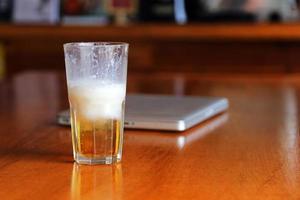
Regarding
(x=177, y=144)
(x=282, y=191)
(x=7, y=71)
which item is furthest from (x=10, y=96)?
(x=7, y=71)

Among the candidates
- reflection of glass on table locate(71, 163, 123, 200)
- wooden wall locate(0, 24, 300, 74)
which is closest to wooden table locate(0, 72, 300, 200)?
reflection of glass on table locate(71, 163, 123, 200)

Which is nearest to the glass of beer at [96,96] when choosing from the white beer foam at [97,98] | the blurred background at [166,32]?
the white beer foam at [97,98]

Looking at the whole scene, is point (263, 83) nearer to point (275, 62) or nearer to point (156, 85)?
point (156, 85)

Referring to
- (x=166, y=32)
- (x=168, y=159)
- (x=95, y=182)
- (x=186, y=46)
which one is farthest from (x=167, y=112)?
(x=186, y=46)

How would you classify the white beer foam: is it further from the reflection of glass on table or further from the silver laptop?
the silver laptop

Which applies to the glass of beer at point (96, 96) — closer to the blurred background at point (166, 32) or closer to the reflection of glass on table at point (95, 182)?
the reflection of glass on table at point (95, 182)

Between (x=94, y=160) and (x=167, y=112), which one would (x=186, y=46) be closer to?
(x=167, y=112)

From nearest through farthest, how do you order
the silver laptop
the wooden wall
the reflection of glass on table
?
the reflection of glass on table → the silver laptop → the wooden wall
